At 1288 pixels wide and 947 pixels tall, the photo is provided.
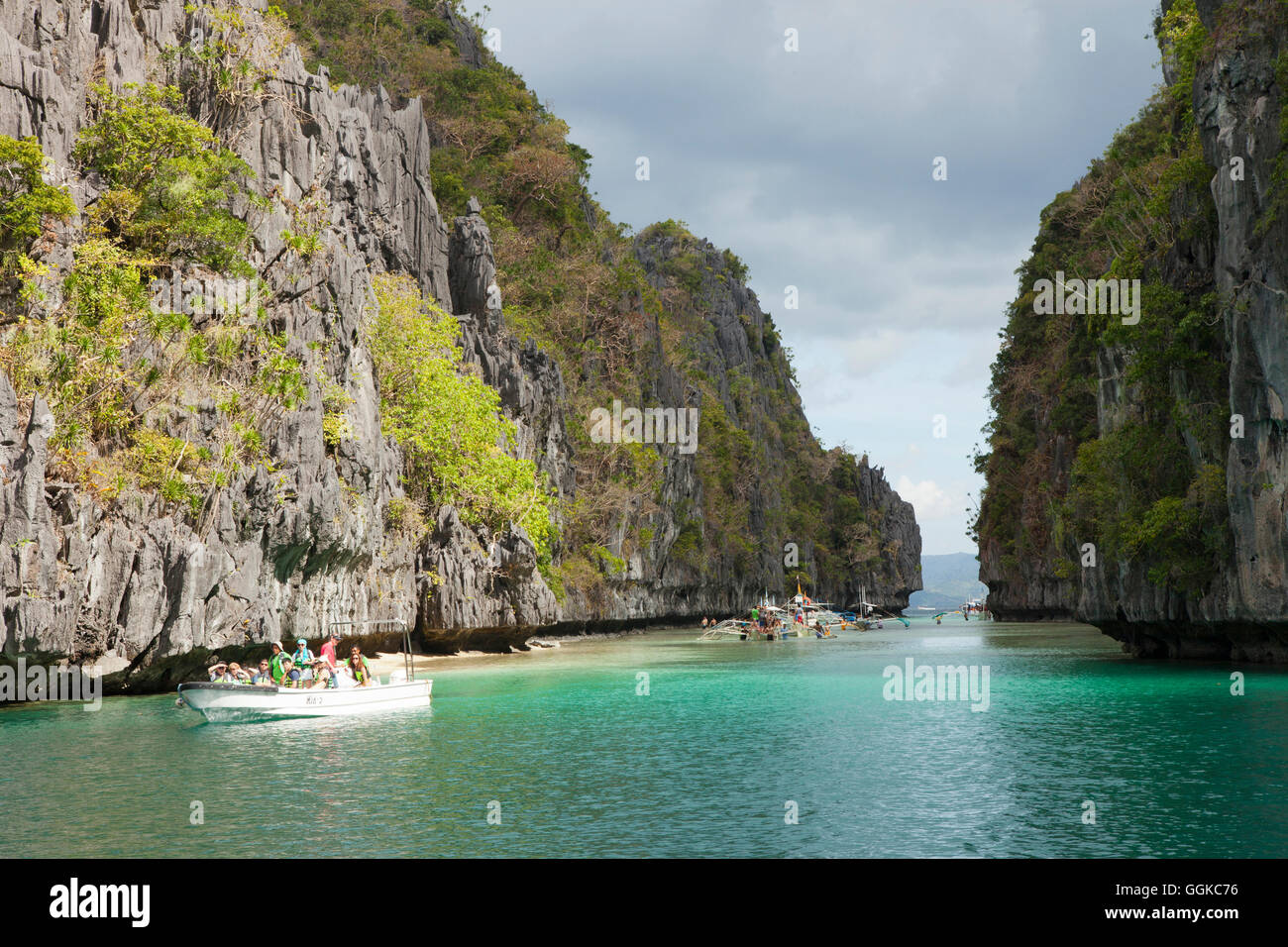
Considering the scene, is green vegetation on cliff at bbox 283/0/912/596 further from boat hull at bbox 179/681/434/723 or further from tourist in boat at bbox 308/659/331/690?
tourist in boat at bbox 308/659/331/690

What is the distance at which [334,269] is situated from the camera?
41.2 m

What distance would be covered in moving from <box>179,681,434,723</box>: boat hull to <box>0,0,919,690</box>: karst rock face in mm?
4262

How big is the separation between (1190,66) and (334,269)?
1314 inches

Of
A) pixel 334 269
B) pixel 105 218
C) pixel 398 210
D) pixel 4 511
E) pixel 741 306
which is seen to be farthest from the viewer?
pixel 741 306

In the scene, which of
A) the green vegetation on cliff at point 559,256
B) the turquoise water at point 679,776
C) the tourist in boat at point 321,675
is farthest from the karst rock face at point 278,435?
the green vegetation on cliff at point 559,256

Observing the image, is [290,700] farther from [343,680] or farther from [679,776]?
[679,776]

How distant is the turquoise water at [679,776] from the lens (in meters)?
13.8

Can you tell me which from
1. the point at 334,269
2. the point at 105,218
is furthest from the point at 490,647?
the point at 105,218

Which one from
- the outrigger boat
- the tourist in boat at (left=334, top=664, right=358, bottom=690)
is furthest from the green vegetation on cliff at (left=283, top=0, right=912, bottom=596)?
the tourist in boat at (left=334, top=664, right=358, bottom=690)

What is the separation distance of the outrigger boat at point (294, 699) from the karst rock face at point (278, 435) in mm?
4056

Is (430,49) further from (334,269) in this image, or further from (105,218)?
(105,218)

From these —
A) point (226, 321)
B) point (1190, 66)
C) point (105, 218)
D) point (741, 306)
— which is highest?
point (741, 306)

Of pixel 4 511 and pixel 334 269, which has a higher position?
pixel 334 269

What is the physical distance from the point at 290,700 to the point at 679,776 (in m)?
12.8
